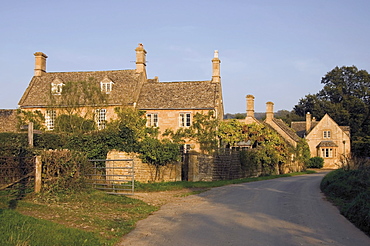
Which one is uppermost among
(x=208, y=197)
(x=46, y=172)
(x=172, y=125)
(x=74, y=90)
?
(x=74, y=90)

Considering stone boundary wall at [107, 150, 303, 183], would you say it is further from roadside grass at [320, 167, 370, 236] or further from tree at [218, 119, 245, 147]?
roadside grass at [320, 167, 370, 236]

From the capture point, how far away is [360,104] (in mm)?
72438

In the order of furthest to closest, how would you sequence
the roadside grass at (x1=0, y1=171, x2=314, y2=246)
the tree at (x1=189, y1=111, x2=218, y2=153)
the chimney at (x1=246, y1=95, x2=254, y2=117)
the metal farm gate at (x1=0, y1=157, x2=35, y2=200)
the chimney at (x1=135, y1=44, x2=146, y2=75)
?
the chimney at (x1=246, y1=95, x2=254, y2=117) → the chimney at (x1=135, y1=44, x2=146, y2=75) → the tree at (x1=189, y1=111, x2=218, y2=153) → the metal farm gate at (x1=0, y1=157, x2=35, y2=200) → the roadside grass at (x1=0, y1=171, x2=314, y2=246)

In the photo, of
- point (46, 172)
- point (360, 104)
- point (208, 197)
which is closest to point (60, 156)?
point (46, 172)

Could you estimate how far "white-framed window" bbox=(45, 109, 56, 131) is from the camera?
124 feet

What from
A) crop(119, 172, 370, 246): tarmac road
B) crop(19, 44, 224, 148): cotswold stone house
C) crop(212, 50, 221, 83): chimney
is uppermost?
crop(212, 50, 221, 83): chimney

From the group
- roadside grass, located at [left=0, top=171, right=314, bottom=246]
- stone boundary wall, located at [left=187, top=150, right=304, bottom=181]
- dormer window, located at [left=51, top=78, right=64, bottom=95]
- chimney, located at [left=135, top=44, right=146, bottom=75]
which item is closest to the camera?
roadside grass, located at [left=0, top=171, right=314, bottom=246]

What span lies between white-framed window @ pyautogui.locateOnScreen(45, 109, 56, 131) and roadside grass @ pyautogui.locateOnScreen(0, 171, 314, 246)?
2146 cm

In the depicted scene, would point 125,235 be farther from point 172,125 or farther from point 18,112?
point 18,112

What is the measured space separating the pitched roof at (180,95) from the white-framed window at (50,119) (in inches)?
316

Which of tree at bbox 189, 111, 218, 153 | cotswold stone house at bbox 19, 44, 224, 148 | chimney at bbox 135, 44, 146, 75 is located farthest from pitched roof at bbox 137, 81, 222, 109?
chimney at bbox 135, 44, 146, 75

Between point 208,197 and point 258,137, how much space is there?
69.4ft

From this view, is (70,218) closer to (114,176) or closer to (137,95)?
(114,176)

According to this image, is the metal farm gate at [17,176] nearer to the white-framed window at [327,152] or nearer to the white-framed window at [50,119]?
the white-framed window at [50,119]
